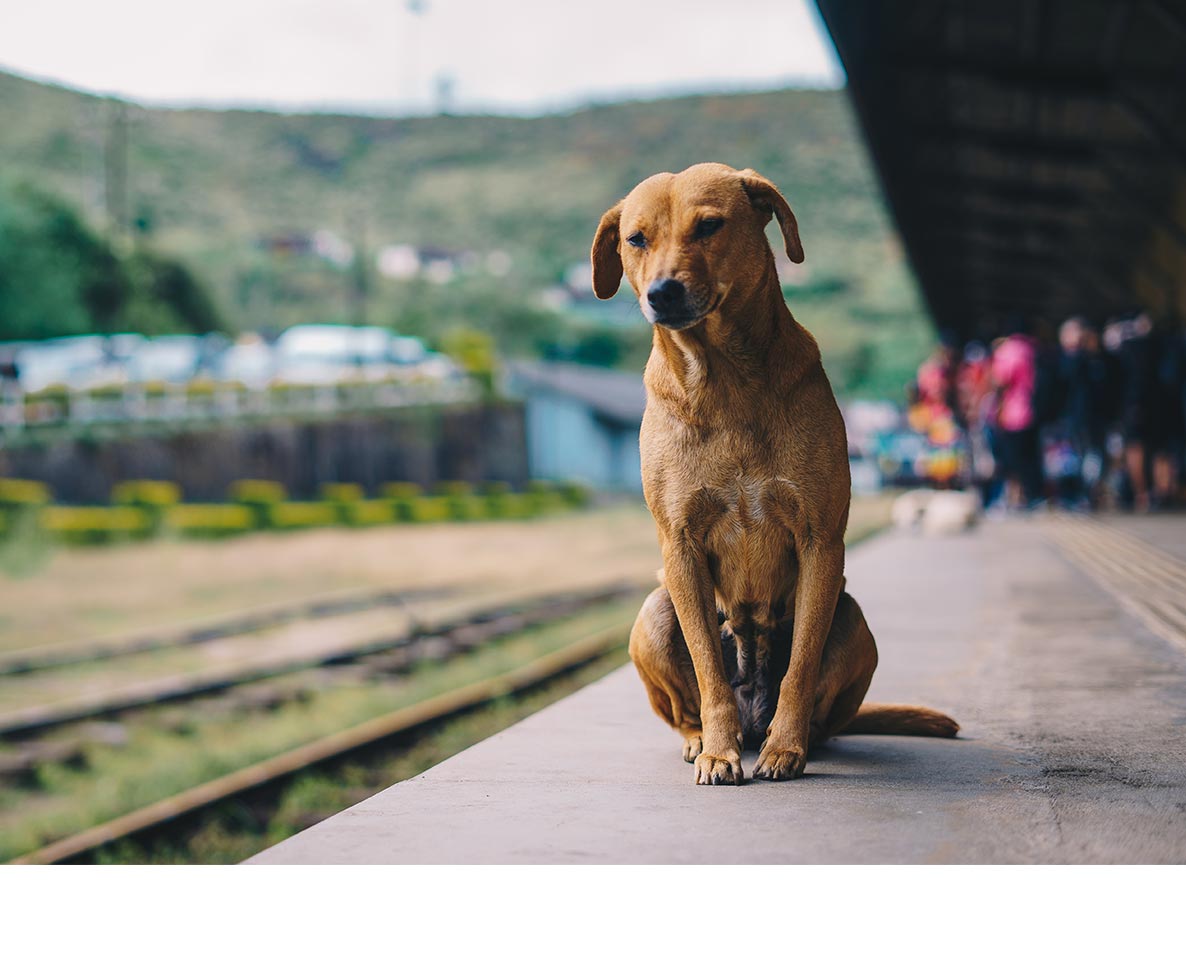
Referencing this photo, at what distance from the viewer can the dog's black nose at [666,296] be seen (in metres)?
2.68

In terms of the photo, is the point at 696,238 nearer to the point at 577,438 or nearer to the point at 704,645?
the point at 704,645

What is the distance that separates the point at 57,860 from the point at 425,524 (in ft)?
94.1

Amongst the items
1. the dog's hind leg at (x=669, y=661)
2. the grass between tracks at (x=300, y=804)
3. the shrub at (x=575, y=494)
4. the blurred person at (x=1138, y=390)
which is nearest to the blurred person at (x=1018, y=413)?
the blurred person at (x=1138, y=390)

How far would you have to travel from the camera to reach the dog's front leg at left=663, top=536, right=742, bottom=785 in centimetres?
298

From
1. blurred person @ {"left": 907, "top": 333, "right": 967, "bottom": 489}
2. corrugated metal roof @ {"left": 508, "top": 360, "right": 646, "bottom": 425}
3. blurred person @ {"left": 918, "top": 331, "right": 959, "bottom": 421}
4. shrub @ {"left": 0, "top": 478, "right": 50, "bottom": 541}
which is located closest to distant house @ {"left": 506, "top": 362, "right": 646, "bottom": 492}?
corrugated metal roof @ {"left": 508, "top": 360, "right": 646, "bottom": 425}

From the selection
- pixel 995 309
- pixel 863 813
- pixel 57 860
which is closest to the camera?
pixel 863 813

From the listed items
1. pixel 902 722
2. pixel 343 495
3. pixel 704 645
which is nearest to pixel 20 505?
pixel 343 495

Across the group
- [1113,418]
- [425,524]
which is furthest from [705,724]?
[425,524]

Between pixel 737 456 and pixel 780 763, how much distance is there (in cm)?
69

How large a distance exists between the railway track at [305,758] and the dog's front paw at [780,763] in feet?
11.5

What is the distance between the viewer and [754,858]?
2.39 metres

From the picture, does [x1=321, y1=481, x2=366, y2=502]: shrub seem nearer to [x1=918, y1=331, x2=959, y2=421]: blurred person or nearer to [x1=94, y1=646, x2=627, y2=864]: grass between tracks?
[x1=918, y1=331, x2=959, y2=421]: blurred person

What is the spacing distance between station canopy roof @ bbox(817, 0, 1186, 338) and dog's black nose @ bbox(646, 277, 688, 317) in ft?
14.7
